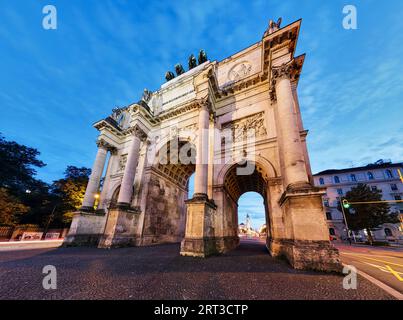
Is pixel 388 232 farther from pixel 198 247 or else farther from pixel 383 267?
pixel 198 247

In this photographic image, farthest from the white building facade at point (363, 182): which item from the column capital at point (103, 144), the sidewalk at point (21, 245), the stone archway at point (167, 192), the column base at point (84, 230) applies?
the sidewalk at point (21, 245)

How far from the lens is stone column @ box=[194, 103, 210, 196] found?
836 cm

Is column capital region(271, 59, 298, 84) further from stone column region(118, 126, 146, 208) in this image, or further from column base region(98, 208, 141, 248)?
column base region(98, 208, 141, 248)

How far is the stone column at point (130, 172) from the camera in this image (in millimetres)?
11288

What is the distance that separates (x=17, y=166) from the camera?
25.6 metres

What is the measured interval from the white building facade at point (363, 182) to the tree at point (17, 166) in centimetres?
5522

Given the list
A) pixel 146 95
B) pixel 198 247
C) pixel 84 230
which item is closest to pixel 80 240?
pixel 84 230

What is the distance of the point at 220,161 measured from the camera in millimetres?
10211

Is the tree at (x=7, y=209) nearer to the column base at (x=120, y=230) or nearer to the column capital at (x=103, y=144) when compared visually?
the column capital at (x=103, y=144)

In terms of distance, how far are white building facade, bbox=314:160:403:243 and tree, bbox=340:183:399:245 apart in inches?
228

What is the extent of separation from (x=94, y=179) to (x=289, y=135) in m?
15.7
